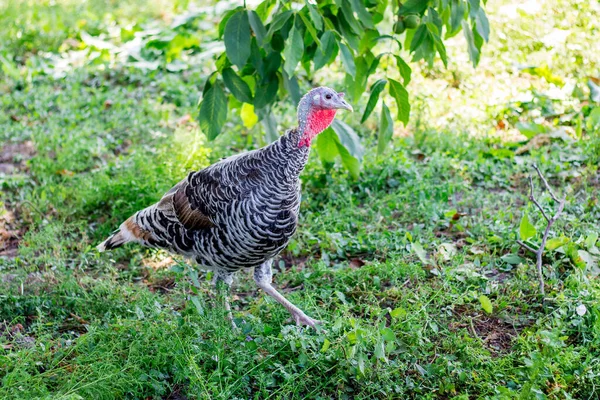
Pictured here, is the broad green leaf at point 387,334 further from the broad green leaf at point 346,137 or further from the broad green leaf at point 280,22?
the broad green leaf at point 346,137

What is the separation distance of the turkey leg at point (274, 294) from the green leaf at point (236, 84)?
1086 mm

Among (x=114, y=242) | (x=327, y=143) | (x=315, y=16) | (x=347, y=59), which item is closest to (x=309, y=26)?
(x=315, y=16)

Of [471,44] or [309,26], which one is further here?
[471,44]

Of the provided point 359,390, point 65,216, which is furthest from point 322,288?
point 65,216

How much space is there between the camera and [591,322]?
4.15 metres

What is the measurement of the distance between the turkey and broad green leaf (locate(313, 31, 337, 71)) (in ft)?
0.61

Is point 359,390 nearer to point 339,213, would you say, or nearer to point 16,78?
point 339,213

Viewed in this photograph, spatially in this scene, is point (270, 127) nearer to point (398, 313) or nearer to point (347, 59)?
point (347, 59)

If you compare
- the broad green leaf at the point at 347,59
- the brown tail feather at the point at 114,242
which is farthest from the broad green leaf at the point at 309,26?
the brown tail feather at the point at 114,242

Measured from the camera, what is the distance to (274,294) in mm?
4578

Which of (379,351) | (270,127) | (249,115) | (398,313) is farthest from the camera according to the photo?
(249,115)

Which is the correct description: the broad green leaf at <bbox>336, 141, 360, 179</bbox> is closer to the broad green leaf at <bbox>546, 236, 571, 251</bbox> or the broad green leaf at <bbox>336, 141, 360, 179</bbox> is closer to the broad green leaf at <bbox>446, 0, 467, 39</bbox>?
the broad green leaf at <bbox>446, 0, 467, 39</bbox>

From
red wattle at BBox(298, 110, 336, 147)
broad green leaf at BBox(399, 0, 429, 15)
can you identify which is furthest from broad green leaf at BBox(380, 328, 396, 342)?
broad green leaf at BBox(399, 0, 429, 15)

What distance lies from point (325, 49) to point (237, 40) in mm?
543
